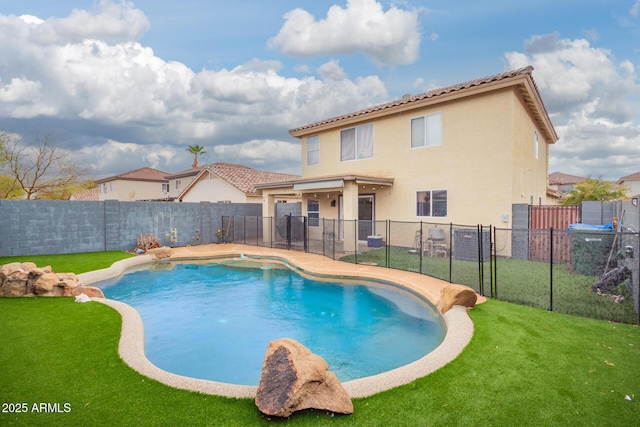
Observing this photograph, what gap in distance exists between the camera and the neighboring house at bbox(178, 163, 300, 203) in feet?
72.6

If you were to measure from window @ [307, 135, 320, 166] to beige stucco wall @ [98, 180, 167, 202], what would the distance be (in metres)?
31.1

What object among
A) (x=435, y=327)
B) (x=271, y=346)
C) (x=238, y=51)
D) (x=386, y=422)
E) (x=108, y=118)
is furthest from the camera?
(x=108, y=118)

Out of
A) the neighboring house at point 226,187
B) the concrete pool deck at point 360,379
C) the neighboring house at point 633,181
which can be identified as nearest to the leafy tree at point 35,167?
the neighboring house at point 226,187

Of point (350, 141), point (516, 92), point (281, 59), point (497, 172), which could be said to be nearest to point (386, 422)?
point (497, 172)

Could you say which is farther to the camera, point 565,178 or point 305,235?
point 565,178

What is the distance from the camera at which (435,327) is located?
6750mm

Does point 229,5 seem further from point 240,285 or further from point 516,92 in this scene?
point 516,92

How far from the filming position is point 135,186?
42.2 meters

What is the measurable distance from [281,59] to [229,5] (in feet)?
14.5

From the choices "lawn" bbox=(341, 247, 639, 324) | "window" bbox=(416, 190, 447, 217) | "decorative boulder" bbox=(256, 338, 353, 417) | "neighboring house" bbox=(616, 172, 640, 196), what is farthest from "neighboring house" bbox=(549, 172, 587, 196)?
"decorative boulder" bbox=(256, 338, 353, 417)

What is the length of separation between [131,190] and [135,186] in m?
0.72

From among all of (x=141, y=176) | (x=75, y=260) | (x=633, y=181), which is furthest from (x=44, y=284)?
(x=633, y=181)

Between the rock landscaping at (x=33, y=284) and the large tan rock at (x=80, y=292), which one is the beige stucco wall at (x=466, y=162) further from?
the rock landscaping at (x=33, y=284)

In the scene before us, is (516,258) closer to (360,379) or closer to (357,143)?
(357,143)
